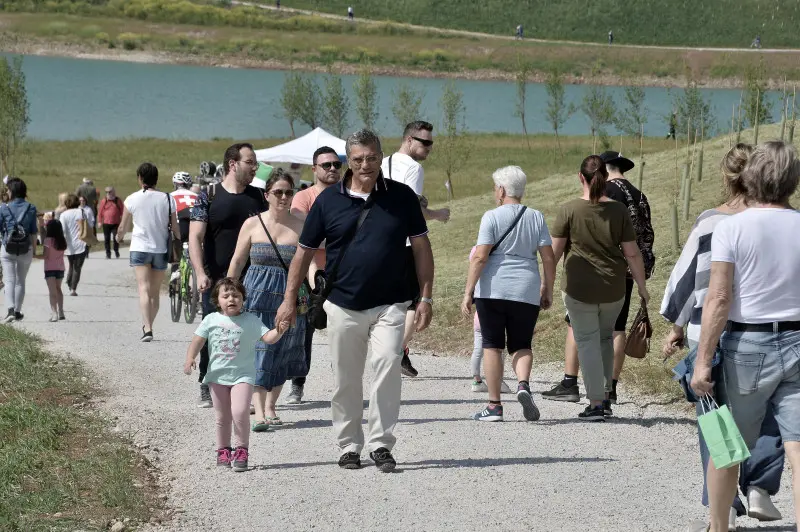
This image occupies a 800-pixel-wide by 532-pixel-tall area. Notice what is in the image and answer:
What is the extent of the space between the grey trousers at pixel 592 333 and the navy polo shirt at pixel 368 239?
2038 millimetres

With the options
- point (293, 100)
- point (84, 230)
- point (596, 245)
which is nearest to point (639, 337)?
point (596, 245)

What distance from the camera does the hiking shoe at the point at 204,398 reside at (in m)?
9.52

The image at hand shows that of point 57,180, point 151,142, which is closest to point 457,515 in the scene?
point 57,180

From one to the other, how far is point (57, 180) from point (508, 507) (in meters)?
44.1

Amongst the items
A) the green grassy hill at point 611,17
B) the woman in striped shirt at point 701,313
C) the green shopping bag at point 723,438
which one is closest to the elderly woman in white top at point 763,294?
the green shopping bag at point 723,438

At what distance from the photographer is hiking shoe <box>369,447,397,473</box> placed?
23.2 ft

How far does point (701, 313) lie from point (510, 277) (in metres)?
2.98

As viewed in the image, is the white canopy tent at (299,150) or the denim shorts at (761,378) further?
the white canopy tent at (299,150)

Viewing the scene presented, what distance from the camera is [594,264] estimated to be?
871 cm

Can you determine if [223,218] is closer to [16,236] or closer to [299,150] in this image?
[16,236]

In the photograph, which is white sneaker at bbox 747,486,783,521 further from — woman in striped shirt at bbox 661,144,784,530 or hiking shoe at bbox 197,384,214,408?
hiking shoe at bbox 197,384,214,408

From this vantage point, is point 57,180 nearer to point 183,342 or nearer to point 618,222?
point 183,342

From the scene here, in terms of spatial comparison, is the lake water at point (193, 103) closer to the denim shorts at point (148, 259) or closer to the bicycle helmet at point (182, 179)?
the bicycle helmet at point (182, 179)

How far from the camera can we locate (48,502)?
6375 mm
